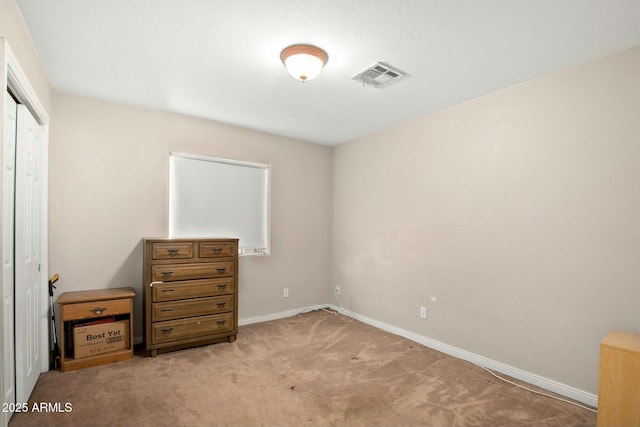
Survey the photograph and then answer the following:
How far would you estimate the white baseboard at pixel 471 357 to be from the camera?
2355 millimetres

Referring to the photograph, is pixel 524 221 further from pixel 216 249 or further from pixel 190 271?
pixel 190 271

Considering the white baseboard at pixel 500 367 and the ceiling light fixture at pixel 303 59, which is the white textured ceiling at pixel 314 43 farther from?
the white baseboard at pixel 500 367

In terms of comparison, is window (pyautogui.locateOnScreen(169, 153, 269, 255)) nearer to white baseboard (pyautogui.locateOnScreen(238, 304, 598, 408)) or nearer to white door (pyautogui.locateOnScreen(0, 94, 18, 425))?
white baseboard (pyautogui.locateOnScreen(238, 304, 598, 408))

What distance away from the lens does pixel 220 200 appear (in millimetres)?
3949

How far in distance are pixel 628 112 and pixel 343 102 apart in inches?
86.5

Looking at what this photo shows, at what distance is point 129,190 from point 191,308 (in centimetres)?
141

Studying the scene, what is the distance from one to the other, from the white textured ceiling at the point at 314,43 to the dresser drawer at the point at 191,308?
6.70ft

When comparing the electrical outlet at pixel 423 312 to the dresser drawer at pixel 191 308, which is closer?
the dresser drawer at pixel 191 308

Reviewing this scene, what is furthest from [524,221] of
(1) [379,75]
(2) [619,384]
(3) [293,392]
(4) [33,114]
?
(4) [33,114]

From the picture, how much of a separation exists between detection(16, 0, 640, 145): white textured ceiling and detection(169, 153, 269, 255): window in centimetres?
87

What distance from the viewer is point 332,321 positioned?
420 centimetres

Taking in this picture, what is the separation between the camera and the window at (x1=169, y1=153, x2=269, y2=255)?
366 cm

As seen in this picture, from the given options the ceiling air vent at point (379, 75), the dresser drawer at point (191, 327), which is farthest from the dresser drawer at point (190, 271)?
the ceiling air vent at point (379, 75)

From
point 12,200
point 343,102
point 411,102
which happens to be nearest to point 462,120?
point 411,102
